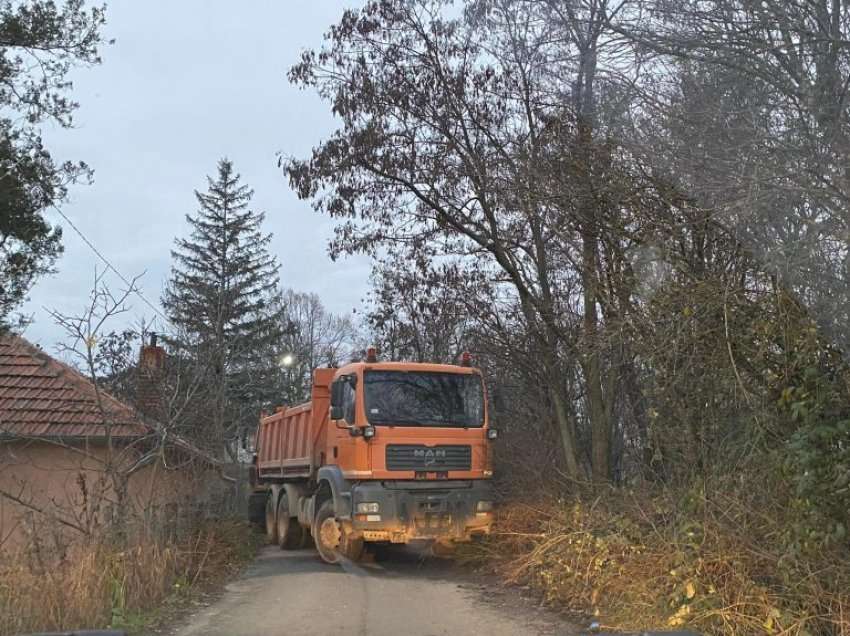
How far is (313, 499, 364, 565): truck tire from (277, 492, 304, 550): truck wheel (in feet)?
8.42

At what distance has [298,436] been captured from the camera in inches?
645

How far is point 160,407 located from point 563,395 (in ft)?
20.7

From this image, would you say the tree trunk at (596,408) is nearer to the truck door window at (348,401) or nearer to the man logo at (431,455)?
the man logo at (431,455)

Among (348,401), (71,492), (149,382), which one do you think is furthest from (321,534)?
(71,492)

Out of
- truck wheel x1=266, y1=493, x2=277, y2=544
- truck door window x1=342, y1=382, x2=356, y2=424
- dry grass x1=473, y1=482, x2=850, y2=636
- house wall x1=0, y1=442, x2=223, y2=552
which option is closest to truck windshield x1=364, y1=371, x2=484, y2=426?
truck door window x1=342, y1=382, x2=356, y2=424

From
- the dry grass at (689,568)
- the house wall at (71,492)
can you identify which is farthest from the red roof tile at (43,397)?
the dry grass at (689,568)

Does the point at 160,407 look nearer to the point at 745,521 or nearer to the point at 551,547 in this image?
the point at 551,547

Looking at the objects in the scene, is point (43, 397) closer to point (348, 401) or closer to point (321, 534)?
point (321, 534)

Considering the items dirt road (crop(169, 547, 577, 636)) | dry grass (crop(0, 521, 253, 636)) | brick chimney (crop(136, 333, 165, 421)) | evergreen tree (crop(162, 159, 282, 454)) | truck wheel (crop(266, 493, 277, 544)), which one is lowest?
dirt road (crop(169, 547, 577, 636))

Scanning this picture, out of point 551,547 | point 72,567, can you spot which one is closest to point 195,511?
point 72,567

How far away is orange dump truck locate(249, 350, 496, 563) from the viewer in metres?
12.6

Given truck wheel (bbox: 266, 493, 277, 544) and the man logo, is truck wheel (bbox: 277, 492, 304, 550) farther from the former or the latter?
the man logo

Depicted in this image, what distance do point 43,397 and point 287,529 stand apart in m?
5.65

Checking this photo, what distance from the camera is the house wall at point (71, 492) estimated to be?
1008cm
